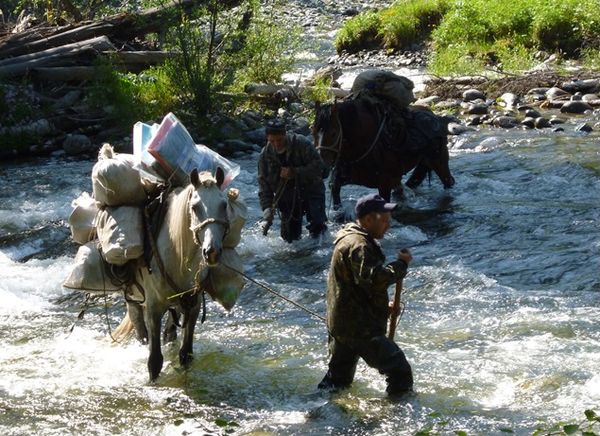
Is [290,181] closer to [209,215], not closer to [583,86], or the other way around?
[209,215]

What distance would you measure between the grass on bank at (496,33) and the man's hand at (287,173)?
11.2 metres

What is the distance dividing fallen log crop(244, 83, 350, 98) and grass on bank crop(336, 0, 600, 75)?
3.53 meters

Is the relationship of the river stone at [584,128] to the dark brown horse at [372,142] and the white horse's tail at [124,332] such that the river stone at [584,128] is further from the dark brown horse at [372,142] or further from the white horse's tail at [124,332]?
the white horse's tail at [124,332]

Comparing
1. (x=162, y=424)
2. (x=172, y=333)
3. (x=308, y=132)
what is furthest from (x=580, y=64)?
(x=162, y=424)

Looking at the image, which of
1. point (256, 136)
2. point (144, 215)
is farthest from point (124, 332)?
point (256, 136)

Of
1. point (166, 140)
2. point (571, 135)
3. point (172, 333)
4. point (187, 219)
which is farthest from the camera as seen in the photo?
point (571, 135)

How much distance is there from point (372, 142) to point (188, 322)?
18.3ft

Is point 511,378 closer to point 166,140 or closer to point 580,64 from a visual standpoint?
point 166,140

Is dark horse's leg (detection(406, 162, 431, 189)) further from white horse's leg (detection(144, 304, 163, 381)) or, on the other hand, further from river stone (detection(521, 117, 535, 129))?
white horse's leg (detection(144, 304, 163, 381))

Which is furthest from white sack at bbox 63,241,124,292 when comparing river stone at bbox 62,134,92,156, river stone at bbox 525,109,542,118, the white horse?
river stone at bbox 525,109,542,118

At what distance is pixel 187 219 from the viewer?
274 inches

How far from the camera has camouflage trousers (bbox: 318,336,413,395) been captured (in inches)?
268

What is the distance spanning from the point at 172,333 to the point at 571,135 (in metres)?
10.1

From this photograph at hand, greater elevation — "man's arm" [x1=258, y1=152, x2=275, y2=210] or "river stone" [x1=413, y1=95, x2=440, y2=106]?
"man's arm" [x1=258, y1=152, x2=275, y2=210]
